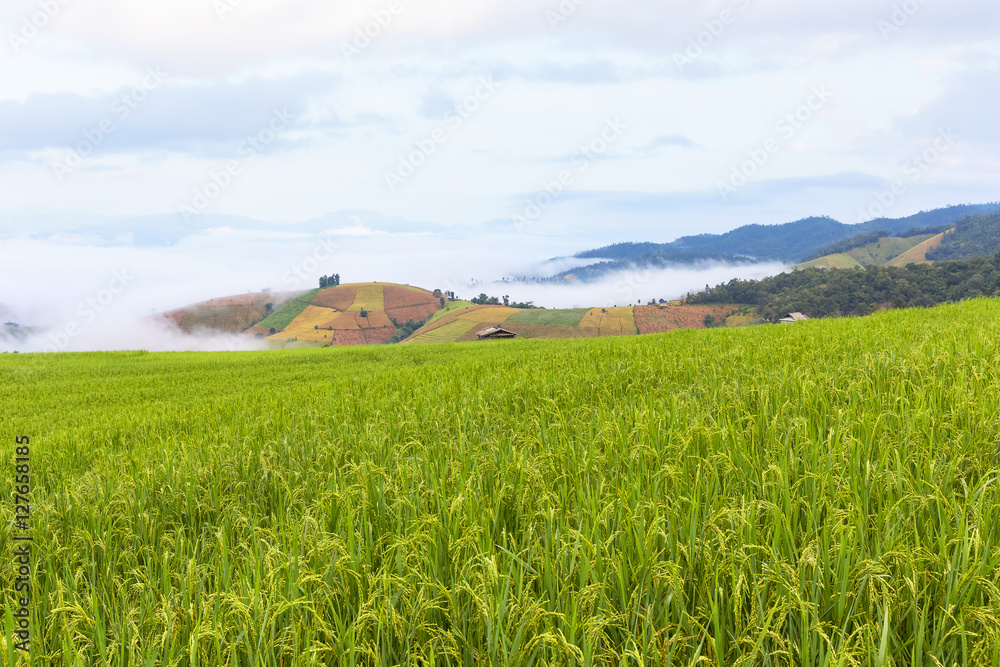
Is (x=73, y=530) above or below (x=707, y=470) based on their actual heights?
below

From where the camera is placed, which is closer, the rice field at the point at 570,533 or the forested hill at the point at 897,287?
the rice field at the point at 570,533

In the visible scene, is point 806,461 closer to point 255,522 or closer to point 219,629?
point 219,629

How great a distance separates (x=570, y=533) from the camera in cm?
253

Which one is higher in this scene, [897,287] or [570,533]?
[897,287]

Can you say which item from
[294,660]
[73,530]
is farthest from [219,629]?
[73,530]

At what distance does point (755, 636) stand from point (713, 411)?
329 cm

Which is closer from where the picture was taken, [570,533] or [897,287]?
[570,533]

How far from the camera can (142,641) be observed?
2.44 meters

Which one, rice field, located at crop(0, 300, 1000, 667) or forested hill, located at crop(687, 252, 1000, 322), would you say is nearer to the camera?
rice field, located at crop(0, 300, 1000, 667)

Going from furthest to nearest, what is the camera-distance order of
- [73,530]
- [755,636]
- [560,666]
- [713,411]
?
[713,411] < [73,530] < [755,636] < [560,666]

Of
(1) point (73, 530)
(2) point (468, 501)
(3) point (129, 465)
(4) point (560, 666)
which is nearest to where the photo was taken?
(4) point (560, 666)

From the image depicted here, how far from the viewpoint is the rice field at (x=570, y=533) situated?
2113 millimetres

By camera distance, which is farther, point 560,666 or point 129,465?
point 129,465

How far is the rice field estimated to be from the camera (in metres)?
2.11
